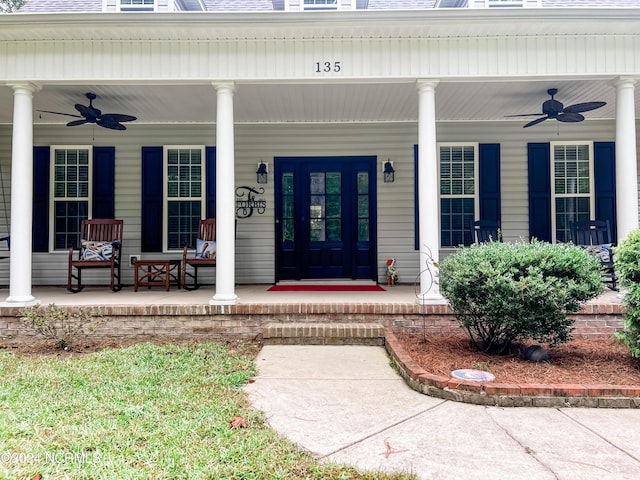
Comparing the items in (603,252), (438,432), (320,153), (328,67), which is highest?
(328,67)

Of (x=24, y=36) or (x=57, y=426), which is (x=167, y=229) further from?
(x=57, y=426)

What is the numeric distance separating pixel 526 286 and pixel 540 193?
4007 millimetres

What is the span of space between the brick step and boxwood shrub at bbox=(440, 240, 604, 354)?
100 cm

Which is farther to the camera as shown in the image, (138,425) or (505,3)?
(505,3)

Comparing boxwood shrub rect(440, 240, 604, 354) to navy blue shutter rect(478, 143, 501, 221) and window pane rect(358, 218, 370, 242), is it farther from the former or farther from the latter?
window pane rect(358, 218, 370, 242)

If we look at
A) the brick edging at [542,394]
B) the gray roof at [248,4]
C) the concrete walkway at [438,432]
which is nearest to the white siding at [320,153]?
the gray roof at [248,4]

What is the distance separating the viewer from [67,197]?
6523 mm

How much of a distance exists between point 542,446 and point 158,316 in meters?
3.56

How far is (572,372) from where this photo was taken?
3.00 meters

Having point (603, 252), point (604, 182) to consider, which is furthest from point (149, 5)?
point (604, 182)

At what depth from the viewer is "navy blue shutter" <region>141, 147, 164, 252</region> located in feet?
21.2

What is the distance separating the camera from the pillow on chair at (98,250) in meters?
5.60

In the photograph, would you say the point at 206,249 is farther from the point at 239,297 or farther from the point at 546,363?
the point at 546,363

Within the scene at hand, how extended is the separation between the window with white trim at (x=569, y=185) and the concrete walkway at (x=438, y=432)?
14.8 feet
